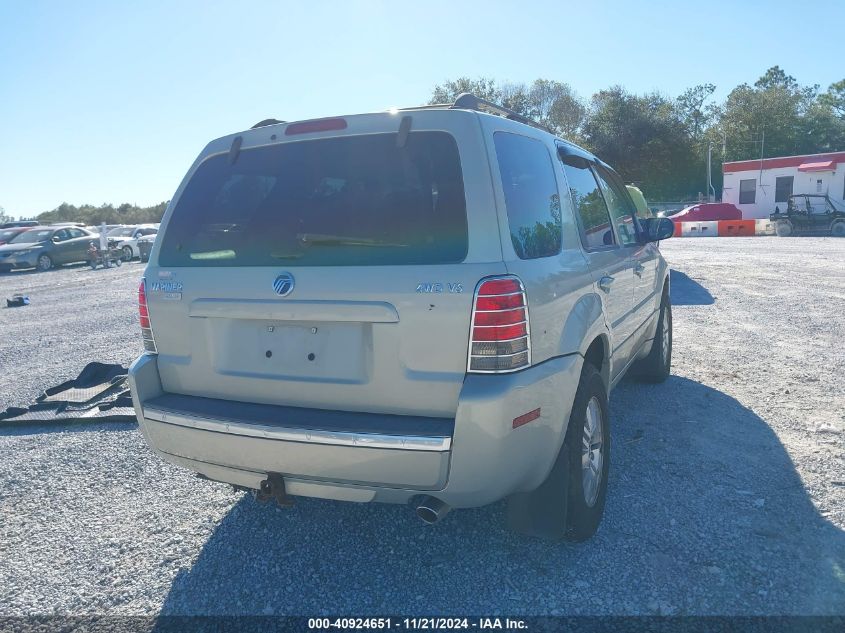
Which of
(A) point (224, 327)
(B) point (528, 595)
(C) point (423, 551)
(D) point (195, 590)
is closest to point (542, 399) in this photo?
(B) point (528, 595)

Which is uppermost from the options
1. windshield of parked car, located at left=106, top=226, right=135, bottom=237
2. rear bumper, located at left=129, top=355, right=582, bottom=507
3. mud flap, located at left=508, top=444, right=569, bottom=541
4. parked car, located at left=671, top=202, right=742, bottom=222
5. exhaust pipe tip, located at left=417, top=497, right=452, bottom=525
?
windshield of parked car, located at left=106, top=226, right=135, bottom=237

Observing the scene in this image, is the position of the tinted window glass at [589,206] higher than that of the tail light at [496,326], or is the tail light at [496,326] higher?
the tinted window glass at [589,206]

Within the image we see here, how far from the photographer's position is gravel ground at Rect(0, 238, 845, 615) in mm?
2781

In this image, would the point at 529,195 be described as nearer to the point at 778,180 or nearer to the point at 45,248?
the point at 45,248

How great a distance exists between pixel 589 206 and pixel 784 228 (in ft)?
92.6

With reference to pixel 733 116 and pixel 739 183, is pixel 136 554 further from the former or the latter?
pixel 733 116

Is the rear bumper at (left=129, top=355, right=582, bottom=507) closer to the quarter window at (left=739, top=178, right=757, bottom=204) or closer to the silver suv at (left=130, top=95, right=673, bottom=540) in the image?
the silver suv at (left=130, top=95, right=673, bottom=540)

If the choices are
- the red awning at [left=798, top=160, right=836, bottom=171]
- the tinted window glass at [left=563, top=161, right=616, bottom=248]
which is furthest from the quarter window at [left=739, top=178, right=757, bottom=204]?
the tinted window glass at [left=563, top=161, right=616, bottom=248]

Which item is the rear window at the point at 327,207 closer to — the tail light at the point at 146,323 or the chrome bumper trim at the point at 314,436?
the tail light at the point at 146,323

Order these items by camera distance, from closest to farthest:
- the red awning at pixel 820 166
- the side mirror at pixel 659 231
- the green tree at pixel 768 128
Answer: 1. the side mirror at pixel 659 231
2. the red awning at pixel 820 166
3. the green tree at pixel 768 128

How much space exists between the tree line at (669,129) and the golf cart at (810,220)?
17.2m

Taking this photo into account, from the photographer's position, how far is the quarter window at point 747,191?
37031 millimetres

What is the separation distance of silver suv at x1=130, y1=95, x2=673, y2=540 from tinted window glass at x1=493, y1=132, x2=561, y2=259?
0.05 ft

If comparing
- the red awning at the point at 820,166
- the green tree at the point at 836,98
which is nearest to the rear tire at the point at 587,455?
the red awning at the point at 820,166
